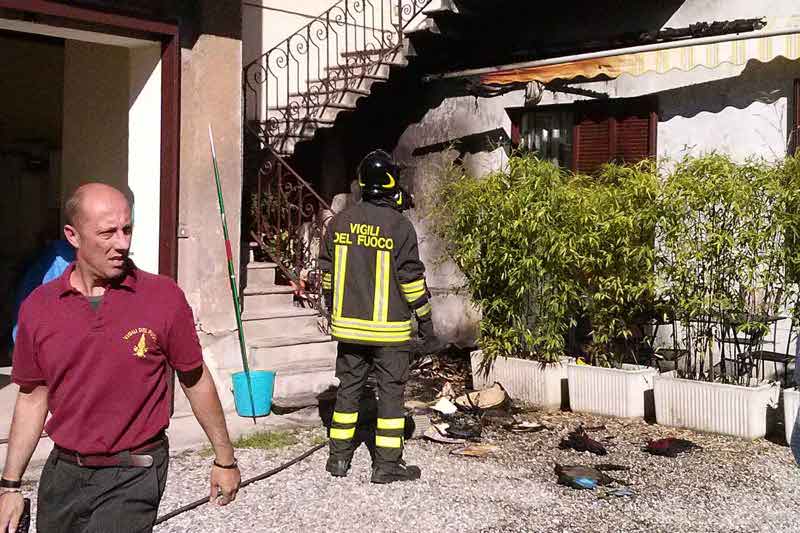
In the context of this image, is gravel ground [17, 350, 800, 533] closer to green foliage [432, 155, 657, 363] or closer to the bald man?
green foliage [432, 155, 657, 363]

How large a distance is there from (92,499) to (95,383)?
0.38 meters

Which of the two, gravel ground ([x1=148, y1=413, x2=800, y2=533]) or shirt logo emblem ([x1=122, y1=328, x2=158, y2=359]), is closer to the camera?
shirt logo emblem ([x1=122, y1=328, x2=158, y2=359])

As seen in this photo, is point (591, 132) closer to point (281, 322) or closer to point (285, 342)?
point (281, 322)

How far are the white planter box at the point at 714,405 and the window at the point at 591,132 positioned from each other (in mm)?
3072

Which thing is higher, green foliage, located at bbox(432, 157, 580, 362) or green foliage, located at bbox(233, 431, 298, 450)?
green foliage, located at bbox(432, 157, 580, 362)

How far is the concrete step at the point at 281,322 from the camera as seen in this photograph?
26.7 feet

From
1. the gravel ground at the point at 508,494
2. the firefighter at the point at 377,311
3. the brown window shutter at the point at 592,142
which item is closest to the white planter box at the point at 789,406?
the gravel ground at the point at 508,494

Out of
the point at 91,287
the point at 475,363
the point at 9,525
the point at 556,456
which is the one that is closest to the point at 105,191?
the point at 91,287

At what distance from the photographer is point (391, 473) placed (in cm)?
558

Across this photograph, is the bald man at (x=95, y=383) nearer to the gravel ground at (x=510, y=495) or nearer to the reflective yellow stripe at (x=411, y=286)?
the gravel ground at (x=510, y=495)

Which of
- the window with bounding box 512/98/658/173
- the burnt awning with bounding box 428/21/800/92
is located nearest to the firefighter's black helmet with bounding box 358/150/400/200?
the burnt awning with bounding box 428/21/800/92

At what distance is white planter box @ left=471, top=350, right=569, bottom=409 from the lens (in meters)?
7.78

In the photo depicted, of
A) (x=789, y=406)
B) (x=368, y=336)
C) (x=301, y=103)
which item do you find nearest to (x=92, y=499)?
(x=368, y=336)

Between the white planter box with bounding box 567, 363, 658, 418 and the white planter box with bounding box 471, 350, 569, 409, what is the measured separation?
0.63 ft
